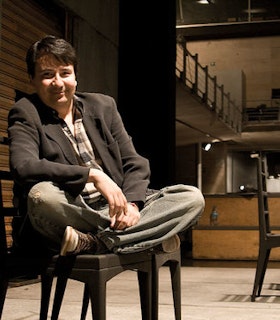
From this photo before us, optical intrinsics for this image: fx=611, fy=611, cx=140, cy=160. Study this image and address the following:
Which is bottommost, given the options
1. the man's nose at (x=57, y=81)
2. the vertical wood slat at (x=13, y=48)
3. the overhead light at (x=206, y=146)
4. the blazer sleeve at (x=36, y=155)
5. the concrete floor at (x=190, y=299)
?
the concrete floor at (x=190, y=299)

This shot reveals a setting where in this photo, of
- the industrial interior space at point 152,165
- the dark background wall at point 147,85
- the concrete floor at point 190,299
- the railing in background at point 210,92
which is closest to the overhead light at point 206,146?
the railing in background at point 210,92

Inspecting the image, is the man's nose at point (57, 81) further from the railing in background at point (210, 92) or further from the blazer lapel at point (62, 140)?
the railing in background at point (210, 92)

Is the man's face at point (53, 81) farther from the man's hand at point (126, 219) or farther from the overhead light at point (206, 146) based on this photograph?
the overhead light at point (206, 146)

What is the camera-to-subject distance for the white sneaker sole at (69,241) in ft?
5.35

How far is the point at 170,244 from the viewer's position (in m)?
1.94

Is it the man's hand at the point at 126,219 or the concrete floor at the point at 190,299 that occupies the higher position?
the man's hand at the point at 126,219

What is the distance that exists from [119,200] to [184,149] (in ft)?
72.1

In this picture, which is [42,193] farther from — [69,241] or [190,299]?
[190,299]

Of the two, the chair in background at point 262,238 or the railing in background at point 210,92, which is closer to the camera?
the chair in background at point 262,238

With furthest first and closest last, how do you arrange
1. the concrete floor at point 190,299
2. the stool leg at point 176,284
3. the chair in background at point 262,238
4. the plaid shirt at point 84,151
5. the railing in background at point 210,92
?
1. the railing in background at point 210,92
2. the chair in background at point 262,238
3. the concrete floor at point 190,299
4. the stool leg at point 176,284
5. the plaid shirt at point 84,151

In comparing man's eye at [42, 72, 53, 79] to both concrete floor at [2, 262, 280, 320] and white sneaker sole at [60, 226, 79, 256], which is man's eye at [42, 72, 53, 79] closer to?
white sneaker sole at [60, 226, 79, 256]

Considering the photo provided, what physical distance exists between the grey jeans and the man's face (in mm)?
331

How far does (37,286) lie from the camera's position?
15.0 feet

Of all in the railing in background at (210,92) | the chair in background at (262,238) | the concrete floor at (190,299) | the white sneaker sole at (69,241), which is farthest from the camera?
the railing in background at (210,92)
